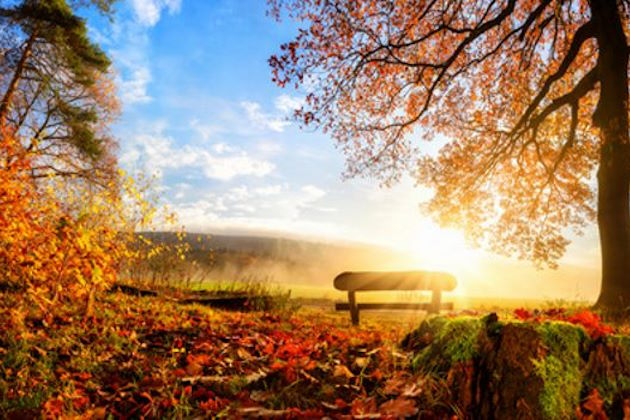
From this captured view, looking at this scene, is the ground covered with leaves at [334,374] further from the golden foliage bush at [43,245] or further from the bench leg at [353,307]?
the bench leg at [353,307]

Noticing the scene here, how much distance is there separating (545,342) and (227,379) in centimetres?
276

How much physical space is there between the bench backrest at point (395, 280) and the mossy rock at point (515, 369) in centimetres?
676

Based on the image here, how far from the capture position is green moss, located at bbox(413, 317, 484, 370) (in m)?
3.33

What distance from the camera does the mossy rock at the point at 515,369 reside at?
2863mm

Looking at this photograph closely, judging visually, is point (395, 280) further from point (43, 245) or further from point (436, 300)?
point (43, 245)

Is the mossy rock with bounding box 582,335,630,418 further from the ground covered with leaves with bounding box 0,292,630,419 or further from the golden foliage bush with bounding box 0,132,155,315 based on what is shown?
the golden foliage bush with bounding box 0,132,155,315

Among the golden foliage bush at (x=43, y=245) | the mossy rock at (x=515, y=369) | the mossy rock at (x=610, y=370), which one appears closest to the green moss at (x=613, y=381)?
the mossy rock at (x=610, y=370)

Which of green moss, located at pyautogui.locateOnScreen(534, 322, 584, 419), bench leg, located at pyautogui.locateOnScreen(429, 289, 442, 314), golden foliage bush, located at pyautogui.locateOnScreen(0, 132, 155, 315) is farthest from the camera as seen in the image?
bench leg, located at pyautogui.locateOnScreen(429, 289, 442, 314)

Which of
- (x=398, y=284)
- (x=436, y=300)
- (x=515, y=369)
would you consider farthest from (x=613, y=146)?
(x=515, y=369)

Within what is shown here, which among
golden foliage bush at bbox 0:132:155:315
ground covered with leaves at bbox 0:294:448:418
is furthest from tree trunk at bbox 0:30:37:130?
ground covered with leaves at bbox 0:294:448:418

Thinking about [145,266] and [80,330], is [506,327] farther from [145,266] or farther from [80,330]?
[145,266]

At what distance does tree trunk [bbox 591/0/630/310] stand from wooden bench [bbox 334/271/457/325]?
384cm

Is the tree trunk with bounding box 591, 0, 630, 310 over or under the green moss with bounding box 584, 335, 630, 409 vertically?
over

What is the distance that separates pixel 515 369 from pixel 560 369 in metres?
0.35
